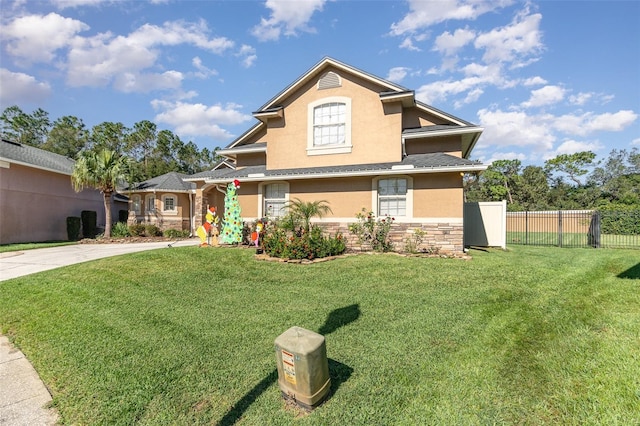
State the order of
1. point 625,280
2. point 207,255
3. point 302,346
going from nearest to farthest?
1. point 302,346
2. point 625,280
3. point 207,255

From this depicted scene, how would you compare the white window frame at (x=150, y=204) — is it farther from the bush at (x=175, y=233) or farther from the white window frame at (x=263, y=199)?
the white window frame at (x=263, y=199)

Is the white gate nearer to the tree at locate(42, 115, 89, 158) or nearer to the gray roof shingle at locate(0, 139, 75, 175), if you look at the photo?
the gray roof shingle at locate(0, 139, 75, 175)

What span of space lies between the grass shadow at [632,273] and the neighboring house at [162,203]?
20.5 metres

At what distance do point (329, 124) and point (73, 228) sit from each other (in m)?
17.4

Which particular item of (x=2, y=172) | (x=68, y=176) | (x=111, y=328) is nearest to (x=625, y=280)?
(x=111, y=328)

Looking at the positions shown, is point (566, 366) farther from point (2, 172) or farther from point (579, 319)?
point (2, 172)

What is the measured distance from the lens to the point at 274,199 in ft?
43.1

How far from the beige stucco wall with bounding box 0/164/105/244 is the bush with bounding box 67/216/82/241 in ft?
2.47

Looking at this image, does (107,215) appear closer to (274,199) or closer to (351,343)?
(274,199)

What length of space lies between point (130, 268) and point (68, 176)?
15.8 meters

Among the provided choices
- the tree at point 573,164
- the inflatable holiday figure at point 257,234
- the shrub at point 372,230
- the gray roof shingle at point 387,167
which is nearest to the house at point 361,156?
the gray roof shingle at point 387,167

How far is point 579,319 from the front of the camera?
436 centimetres

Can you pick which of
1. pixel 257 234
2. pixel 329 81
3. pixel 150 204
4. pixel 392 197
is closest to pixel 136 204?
pixel 150 204

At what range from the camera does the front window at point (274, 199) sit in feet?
42.6
